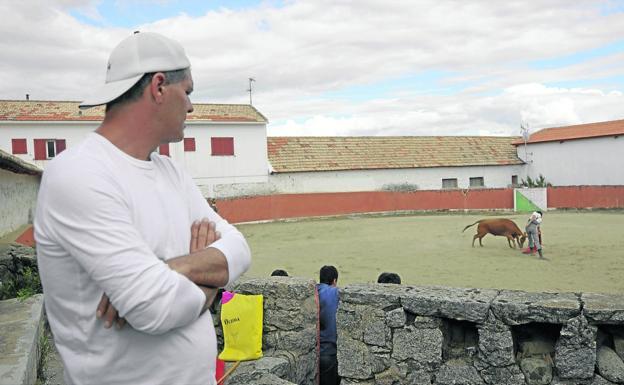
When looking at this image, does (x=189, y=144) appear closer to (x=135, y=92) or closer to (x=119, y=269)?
(x=135, y=92)

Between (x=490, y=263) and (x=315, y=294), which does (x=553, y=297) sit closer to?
(x=315, y=294)

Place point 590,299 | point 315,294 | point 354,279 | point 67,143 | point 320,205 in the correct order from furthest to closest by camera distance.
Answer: point 67,143, point 320,205, point 354,279, point 315,294, point 590,299

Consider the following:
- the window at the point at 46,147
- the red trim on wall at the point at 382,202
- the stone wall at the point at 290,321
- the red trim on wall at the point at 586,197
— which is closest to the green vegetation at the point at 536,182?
the red trim on wall at the point at 586,197

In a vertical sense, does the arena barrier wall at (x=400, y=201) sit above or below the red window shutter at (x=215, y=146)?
below

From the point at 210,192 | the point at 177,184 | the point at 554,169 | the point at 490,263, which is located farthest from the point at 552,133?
the point at 177,184

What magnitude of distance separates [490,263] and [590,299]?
9.16 m

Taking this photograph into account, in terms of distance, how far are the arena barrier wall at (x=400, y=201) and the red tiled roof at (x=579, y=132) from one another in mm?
5815

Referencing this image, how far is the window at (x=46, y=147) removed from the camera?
27.0 meters

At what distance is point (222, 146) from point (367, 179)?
8.19 m

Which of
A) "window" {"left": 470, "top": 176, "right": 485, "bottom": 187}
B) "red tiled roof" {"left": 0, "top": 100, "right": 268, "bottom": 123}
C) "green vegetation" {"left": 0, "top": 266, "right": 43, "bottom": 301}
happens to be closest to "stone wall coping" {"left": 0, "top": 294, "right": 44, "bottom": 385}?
"green vegetation" {"left": 0, "top": 266, "right": 43, "bottom": 301}

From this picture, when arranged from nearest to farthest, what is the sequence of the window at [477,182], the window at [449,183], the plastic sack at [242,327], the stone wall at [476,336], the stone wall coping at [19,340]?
the stone wall coping at [19,340], the stone wall at [476,336], the plastic sack at [242,327], the window at [449,183], the window at [477,182]

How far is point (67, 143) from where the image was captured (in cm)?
2770

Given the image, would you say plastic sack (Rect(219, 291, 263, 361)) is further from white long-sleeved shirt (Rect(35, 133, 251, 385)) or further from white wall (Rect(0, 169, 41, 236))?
white wall (Rect(0, 169, 41, 236))

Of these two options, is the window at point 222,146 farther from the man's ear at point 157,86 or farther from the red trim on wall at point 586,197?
the man's ear at point 157,86
